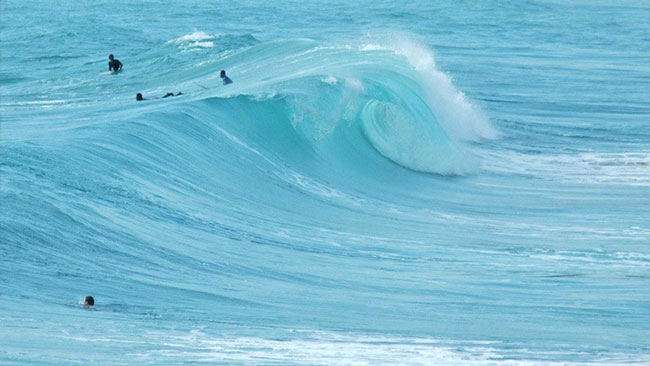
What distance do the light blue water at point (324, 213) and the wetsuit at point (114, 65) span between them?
89 centimetres

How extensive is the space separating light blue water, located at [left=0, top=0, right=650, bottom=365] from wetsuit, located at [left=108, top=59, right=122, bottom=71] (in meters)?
0.89

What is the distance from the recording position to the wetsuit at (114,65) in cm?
2812

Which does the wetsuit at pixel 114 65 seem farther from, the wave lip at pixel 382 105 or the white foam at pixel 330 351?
the white foam at pixel 330 351

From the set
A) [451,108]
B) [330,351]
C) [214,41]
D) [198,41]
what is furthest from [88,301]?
[198,41]

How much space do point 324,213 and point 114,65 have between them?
15560 millimetres

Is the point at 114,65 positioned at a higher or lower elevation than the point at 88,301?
higher

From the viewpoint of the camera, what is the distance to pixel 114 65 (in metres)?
28.3

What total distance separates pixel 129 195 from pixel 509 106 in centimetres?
1393

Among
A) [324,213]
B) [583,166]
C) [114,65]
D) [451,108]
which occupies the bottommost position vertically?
[324,213]

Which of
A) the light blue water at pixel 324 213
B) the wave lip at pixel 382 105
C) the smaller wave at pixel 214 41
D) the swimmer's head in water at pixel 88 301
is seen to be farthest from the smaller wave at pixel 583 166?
the smaller wave at pixel 214 41

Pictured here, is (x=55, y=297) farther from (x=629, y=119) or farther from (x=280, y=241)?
(x=629, y=119)

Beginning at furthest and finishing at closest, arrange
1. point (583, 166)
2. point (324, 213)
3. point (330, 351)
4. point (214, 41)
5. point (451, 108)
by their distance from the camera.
Result: point (214, 41)
point (451, 108)
point (583, 166)
point (324, 213)
point (330, 351)

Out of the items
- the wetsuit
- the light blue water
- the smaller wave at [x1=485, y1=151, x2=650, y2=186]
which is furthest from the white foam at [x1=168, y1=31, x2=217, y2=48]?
the smaller wave at [x1=485, y1=151, x2=650, y2=186]

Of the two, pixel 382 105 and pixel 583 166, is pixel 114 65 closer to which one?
pixel 382 105
